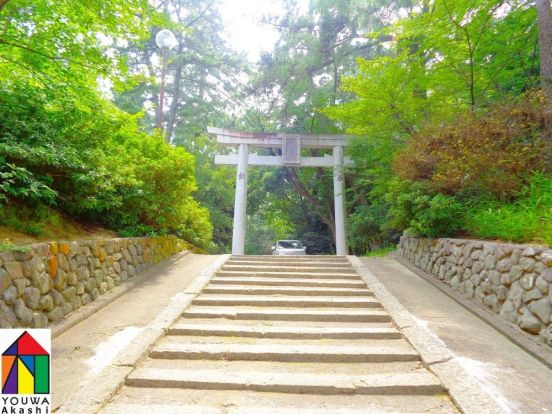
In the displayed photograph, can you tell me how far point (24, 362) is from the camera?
2688mm

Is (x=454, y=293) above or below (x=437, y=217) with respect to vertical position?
below

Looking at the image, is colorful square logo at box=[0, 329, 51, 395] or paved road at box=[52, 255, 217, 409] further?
paved road at box=[52, 255, 217, 409]

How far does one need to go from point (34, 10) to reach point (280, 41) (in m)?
12.1

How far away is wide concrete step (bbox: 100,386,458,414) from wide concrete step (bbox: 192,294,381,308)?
6.57 ft

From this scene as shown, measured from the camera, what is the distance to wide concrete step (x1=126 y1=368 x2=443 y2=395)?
2.83 meters

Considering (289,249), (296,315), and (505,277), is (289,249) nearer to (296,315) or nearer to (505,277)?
(296,315)

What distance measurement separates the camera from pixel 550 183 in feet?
15.2

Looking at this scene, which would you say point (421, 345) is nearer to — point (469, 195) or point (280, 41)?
point (469, 195)

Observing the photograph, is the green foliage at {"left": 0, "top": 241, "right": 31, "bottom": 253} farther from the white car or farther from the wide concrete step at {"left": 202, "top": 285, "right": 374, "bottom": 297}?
the white car

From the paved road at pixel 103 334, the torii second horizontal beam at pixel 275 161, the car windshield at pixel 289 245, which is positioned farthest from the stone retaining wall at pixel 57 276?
the car windshield at pixel 289 245

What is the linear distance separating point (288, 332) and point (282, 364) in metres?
0.58

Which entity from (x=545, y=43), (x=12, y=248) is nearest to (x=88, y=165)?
(x=12, y=248)

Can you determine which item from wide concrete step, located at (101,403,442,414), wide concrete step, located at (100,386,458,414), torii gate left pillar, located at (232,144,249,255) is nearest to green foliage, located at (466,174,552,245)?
wide concrete step, located at (100,386,458,414)

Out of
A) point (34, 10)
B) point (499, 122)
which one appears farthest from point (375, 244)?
point (34, 10)
